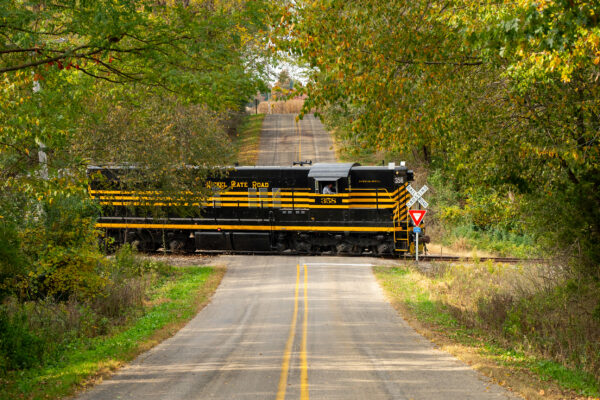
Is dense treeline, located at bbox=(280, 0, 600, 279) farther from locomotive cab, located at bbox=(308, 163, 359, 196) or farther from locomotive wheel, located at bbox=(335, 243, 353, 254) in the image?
locomotive wheel, located at bbox=(335, 243, 353, 254)

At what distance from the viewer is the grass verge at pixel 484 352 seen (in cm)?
1054

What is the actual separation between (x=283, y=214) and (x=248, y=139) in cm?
4233

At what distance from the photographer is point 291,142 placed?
224 feet

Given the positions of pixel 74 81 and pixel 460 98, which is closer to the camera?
pixel 74 81

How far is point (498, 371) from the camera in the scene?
11.3 meters

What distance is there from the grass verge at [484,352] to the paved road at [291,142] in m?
34.9

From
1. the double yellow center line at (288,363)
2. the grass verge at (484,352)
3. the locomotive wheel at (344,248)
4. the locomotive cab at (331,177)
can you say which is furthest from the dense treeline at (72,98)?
the locomotive wheel at (344,248)

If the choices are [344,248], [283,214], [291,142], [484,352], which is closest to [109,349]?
[484,352]

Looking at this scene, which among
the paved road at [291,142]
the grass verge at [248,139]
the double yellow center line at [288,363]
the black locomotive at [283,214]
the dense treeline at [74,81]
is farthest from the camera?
the grass verge at [248,139]

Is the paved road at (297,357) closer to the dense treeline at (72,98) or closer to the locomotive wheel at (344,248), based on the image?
the dense treeline at (72,98)

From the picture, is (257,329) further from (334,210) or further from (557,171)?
(334,210)

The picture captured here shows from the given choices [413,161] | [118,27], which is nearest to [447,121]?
[118,27]

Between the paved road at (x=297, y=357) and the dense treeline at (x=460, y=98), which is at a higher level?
the dense treeline at (x=460, y=98)

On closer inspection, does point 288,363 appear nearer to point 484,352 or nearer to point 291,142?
point 484,352
